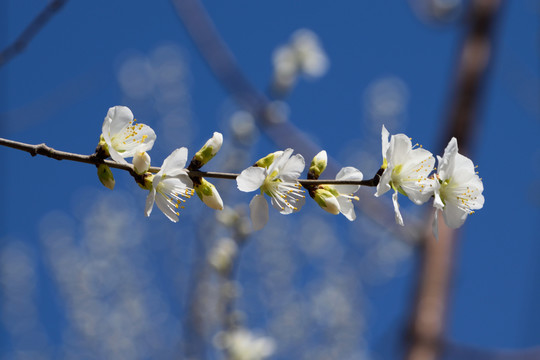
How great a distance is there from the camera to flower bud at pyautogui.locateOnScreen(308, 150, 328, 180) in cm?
122

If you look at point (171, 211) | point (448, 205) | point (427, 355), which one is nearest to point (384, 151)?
point (448, 205)

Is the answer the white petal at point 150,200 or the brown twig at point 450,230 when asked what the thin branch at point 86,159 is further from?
the brown twig at point 450,230

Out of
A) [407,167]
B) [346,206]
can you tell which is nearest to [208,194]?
[346,206]

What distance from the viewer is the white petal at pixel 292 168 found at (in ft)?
3.86

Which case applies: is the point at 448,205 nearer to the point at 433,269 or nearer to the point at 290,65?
the point at 433,269

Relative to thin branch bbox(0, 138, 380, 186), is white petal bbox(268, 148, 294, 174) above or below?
above

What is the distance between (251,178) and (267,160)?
6 centimetres

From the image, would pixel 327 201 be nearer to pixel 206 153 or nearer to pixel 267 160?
pixel 267 160

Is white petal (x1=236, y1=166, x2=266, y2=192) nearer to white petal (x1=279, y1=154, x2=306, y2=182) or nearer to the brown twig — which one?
white petal (x1=279, y1=154, x2=306, y2=182)

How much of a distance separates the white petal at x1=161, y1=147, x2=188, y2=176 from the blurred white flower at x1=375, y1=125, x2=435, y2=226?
413 millimetres

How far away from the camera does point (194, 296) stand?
3.17 meters

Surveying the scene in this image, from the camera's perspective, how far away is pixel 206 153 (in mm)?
1168

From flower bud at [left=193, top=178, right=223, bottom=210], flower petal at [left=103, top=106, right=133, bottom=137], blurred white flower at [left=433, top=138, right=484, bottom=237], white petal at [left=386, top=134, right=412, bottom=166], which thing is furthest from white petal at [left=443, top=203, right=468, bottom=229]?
flower petal at [left=103, top=106, right=133, bottom=137]

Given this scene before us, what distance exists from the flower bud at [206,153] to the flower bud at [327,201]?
233mm
